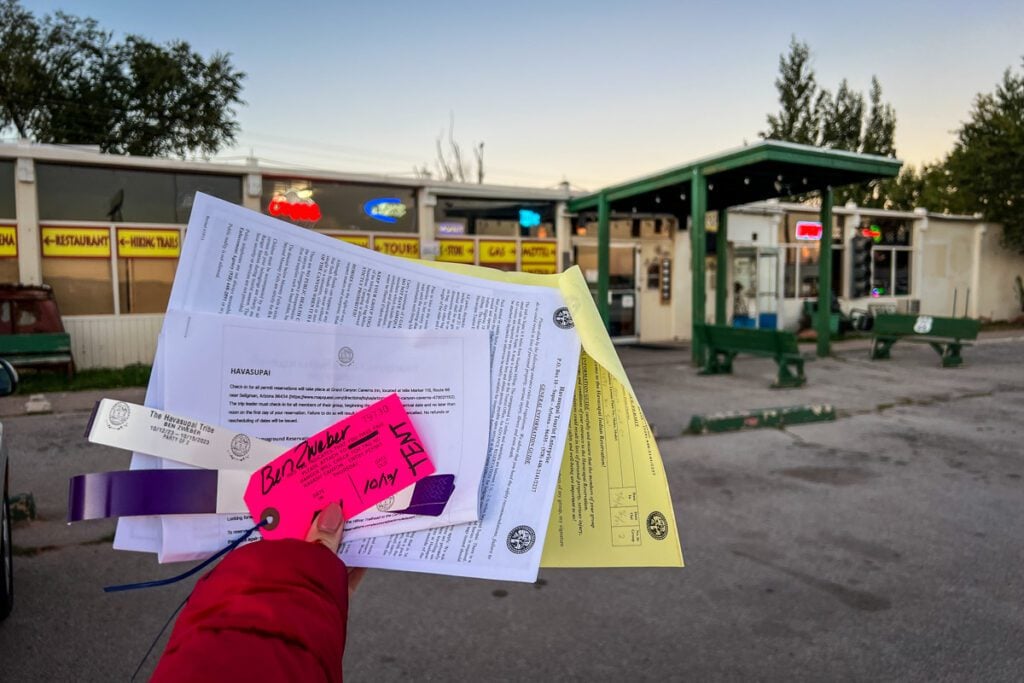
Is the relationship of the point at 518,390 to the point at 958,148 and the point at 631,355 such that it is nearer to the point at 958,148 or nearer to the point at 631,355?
the point at 631,355

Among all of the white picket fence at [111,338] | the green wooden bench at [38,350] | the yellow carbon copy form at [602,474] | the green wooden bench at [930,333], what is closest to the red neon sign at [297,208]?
the white picket fence at [111,338]

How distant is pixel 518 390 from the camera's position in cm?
112

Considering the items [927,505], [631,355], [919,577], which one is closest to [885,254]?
[631,355]

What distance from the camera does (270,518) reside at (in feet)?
3.22

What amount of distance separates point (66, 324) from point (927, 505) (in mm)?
13086

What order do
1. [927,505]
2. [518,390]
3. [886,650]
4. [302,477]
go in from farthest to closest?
[927,505]
[886,650]
[518,390]
[302,477]

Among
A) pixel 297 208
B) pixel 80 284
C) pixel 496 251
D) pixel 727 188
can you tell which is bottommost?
pixel 80 284

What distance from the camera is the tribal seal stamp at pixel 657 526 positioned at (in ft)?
3.73

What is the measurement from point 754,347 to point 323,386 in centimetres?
1058

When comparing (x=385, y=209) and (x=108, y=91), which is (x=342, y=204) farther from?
(x=108, y=91)

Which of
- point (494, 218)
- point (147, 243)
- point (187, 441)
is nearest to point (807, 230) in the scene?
point (494, 218)

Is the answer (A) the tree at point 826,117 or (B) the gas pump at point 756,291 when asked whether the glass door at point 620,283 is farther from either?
(A) the tree at point 826,117

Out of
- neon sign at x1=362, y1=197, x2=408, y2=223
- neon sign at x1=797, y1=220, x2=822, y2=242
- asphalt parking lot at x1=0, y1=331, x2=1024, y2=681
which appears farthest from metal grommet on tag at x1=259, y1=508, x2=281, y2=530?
neon sign at x1=797, y1=220, x2=822, y2=242

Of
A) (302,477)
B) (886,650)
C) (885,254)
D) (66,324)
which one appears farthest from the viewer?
(885,254)
